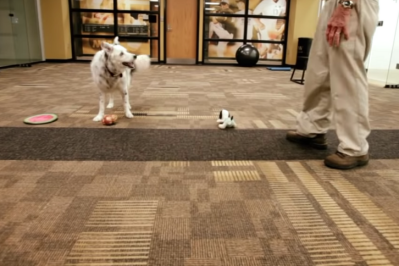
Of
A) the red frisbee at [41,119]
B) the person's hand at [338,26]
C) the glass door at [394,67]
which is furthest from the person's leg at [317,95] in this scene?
the glass door at [394,67]

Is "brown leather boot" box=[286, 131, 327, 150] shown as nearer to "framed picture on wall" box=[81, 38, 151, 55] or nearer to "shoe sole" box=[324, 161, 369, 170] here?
"shoe sole" box=[324, 161, 369, 170]

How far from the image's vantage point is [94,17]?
8.15 metres

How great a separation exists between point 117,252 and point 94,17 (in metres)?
8.23

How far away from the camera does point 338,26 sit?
167 cm

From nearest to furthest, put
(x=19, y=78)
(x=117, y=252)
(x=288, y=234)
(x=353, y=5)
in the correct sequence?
(x=117, y=252), (x=288, y=234), (x=353, y=5), (x=19, y=78)

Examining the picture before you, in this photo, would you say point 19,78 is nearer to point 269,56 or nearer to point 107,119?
point 107,119

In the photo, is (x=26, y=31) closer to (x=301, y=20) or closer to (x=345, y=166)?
(x=301, y=20)

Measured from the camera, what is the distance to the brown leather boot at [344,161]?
1.76 meters

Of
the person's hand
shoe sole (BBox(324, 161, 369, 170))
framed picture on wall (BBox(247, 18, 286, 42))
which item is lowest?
shoe sole (BBox(324, 161, 369, 170))

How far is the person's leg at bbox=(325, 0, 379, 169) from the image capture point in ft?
5.46

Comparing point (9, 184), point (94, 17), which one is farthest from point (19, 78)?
point (9, 184)

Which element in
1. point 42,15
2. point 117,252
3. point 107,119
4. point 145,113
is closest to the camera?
point 117,252

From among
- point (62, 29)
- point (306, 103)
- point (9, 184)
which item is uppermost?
point (62, 29)

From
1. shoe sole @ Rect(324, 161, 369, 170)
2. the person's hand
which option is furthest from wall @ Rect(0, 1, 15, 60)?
shoe sole @ Rect(324, 161, 369, 170)
